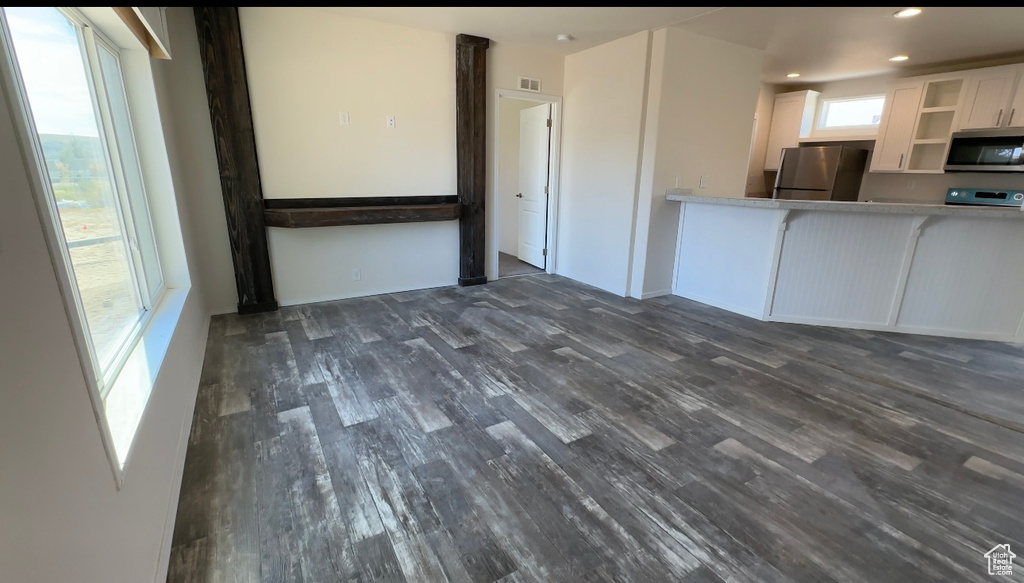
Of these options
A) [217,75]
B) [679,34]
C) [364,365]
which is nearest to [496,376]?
[364,365]

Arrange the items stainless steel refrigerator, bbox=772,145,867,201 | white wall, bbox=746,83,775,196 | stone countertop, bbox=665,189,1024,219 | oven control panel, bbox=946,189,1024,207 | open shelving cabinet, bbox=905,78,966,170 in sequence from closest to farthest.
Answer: stone countertop, bbox=665,189,1024,219
oven control panel, bbox=946,189,1024,207
open shelving cabinet, bbox=905,78,966,170
stainless steel refrigerator, bbox=772,145,867,201
white wall, bbox=746,83,775,196

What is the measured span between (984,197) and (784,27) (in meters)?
3.06

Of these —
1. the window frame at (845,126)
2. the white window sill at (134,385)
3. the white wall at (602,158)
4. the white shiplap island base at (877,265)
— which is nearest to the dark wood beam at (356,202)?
the white wall at (602,158)

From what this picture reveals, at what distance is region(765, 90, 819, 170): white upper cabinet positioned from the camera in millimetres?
6156

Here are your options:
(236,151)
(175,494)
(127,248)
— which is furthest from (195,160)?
(175,494)

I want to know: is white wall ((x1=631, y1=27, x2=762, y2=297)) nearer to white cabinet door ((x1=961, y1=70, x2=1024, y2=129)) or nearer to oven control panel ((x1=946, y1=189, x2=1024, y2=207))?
white cabinet door ((x1=961, y1=70, x2=1024, y2=129))

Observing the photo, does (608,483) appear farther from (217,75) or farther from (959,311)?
(217,75)

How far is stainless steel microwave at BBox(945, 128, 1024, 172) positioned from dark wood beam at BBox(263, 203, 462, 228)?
5.18 m

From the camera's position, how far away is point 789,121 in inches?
248

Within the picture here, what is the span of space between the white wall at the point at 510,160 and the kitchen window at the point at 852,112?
12.7ft

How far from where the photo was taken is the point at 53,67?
1812 mm

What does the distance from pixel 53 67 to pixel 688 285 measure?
15.3ft

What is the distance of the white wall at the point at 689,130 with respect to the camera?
13.8 ft

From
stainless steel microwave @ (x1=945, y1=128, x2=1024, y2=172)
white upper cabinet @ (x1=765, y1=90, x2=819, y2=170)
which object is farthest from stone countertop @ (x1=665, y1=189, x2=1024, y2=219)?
white upper cabinet @ (x1=765, y1=90, x2=819, y2=170)
